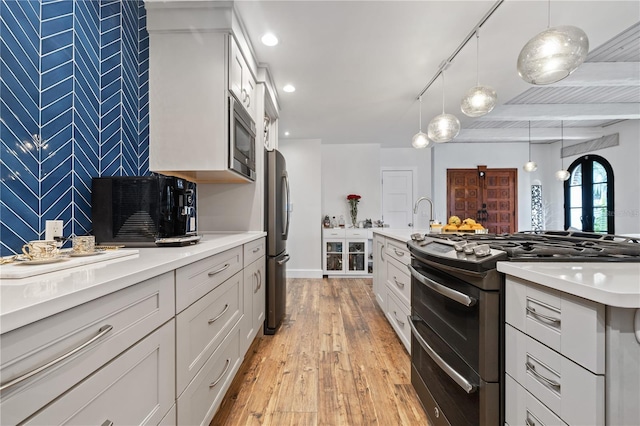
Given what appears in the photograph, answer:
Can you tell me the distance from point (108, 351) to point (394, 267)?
208cm

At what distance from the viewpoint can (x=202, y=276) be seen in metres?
1.17

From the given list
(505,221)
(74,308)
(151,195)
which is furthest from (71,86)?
(505,221)

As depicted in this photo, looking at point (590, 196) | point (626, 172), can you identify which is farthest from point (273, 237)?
point (590, 196)

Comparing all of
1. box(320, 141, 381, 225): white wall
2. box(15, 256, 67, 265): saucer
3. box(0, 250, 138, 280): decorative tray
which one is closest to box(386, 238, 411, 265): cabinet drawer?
box(0, 250, 138, 280): decorative tray

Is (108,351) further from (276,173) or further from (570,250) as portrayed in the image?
(276,173)

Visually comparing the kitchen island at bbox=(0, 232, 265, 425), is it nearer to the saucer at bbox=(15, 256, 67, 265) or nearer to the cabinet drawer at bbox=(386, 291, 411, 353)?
the saucer at bbox=(15, 256, 67, 265)

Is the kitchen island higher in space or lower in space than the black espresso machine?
lower

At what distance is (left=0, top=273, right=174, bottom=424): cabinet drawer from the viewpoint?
44cm

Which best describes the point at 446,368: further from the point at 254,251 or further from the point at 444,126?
the point at 444,126

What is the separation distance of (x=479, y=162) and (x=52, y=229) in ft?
23.3

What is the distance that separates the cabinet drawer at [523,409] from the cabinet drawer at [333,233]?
399 centimetres

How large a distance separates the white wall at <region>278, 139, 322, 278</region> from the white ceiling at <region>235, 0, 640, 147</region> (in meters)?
0.48

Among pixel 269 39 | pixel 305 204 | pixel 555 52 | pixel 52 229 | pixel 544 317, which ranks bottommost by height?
pixel 544 317

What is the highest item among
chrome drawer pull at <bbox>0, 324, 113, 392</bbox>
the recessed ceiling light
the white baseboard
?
the recessed ceiling light
